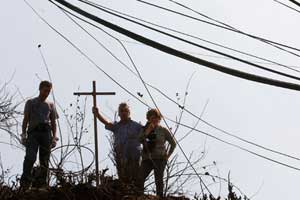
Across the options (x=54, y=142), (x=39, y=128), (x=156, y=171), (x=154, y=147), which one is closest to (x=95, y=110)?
(x=54, y=142)

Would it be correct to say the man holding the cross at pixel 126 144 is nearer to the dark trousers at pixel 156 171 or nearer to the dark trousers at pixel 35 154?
the dark trousers at pixel 156 171

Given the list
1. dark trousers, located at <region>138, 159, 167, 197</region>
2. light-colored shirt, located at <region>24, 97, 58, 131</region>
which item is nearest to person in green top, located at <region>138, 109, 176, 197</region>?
dark trousers, located at <region>138, 159, 167, 197</region>

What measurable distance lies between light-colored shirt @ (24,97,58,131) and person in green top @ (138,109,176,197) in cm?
111

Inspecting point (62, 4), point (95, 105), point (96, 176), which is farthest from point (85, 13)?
point (95, 105)

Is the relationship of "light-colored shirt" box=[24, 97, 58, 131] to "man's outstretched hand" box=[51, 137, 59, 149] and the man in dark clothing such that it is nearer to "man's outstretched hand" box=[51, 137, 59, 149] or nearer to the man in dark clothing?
the man in dark clothing

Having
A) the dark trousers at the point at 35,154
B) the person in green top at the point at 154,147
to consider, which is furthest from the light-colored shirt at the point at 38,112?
the person in green top at the point at 154,147

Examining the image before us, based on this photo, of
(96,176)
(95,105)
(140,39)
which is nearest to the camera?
(140,39)

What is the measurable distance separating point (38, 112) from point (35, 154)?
523 mm

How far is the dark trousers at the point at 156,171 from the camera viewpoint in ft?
29.0

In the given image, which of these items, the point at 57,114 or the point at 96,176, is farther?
the point at 57,114

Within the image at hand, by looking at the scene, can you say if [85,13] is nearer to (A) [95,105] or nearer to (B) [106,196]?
(B) [106,196]

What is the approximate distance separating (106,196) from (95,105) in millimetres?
1717

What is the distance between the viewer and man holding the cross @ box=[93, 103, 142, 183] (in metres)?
8.91

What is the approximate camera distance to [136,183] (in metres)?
8.95
